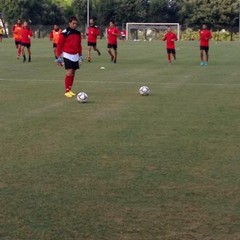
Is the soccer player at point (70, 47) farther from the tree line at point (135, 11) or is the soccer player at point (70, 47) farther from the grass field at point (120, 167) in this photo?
the tree line at point (135, 11)

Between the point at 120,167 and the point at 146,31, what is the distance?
281 feet

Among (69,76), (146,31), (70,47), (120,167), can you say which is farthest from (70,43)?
(146,31)

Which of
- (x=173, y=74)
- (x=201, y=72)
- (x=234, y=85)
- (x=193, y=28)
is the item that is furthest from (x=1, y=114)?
(x=193, y=28)

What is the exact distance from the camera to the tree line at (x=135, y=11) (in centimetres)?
9506

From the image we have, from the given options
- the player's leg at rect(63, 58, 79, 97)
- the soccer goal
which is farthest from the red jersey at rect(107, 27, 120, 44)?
the soccer goal

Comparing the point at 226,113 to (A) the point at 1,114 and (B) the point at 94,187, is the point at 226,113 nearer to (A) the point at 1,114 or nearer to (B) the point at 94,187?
(A) the point at 1,114

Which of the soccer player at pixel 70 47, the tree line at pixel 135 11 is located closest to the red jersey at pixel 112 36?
the soccer player at pixel 70 47

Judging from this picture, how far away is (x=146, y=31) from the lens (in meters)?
93.2

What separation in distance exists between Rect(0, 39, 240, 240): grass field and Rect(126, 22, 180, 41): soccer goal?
7375 centimetres

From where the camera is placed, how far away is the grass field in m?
6.21

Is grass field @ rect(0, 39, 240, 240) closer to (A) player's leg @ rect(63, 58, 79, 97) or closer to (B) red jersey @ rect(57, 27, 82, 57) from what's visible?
(A) player's leg @ rect(63, 58, 79, 97)

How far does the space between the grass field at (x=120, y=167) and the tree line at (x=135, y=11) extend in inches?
3148

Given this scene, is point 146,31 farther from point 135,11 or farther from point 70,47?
point 70,47

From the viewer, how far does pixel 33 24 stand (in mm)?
101250
